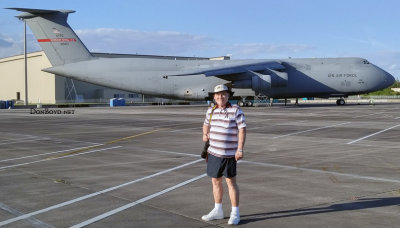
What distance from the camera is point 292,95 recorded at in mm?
44094

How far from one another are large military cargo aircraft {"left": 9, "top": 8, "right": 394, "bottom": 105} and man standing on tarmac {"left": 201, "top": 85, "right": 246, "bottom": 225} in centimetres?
3472

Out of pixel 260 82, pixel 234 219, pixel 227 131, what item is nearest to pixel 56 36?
pixel 260 82

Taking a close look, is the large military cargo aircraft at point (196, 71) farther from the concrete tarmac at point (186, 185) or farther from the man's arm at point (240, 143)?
the man's arm at point (240, 143)

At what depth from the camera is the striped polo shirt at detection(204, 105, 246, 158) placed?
5840mm

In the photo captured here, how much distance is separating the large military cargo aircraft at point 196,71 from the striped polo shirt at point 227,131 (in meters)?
34.8

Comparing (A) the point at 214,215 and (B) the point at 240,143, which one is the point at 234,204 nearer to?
(A) the point at 214,215

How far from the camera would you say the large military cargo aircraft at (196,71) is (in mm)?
41500

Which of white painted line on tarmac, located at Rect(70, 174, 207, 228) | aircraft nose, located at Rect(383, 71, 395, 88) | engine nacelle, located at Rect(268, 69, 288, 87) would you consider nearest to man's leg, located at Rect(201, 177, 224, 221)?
white painted line on tarmac, located at Rect(70, 174, 207, 228)

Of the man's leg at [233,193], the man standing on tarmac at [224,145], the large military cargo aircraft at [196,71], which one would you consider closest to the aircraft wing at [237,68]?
the large military cargo aircraft at [196,71]

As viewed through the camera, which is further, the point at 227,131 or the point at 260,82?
the point at 260,82

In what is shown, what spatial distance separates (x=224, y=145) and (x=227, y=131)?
0.69 feet

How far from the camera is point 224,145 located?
5.84m

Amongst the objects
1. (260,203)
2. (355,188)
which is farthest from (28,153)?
(355,188)

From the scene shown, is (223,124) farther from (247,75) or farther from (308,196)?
(247,75)
